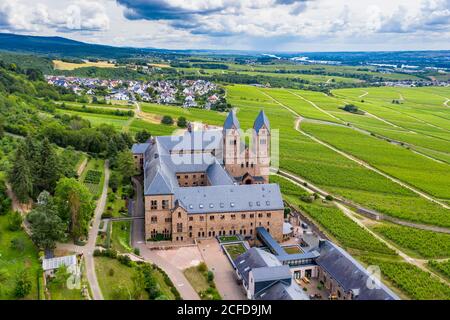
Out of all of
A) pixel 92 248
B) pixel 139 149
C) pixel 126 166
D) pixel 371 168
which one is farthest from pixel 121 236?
pixel 371 168

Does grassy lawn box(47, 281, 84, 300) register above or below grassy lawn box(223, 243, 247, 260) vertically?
above

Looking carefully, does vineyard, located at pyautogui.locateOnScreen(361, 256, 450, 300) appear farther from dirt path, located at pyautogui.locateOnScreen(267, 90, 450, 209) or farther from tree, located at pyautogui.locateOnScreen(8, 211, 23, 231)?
tree, located at pyautogui.locateOnScreen(8, 211, 23, 231)

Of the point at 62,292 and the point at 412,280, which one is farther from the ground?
the point at 62,292

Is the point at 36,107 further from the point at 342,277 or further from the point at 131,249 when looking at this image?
the point at 342,277

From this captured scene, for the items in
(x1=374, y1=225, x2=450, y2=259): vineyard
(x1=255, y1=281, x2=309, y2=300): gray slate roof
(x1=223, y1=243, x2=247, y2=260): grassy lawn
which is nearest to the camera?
(x1=255, y1=281, x2=309, y2=300): gray slate roof

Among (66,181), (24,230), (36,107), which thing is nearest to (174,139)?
(66,181)

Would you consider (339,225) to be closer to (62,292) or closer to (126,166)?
(126,166)

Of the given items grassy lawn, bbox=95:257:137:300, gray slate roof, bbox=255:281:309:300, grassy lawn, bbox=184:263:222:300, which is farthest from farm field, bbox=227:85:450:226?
grassy lawn, bbox=95:257:137:300
